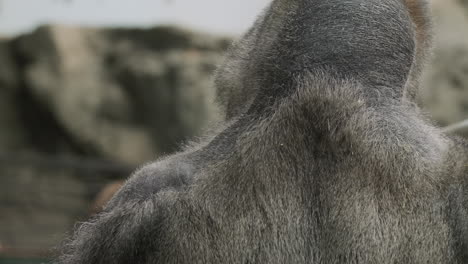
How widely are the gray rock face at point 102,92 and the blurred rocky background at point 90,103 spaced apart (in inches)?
0.6

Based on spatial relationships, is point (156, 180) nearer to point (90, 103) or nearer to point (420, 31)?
point (420, 31)

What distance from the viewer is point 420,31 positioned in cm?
280

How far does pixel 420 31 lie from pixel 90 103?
11.0m

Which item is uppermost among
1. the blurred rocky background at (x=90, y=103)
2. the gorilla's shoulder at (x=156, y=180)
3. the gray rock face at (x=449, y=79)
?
the gorilla's shoulder at (x=156, y=180)

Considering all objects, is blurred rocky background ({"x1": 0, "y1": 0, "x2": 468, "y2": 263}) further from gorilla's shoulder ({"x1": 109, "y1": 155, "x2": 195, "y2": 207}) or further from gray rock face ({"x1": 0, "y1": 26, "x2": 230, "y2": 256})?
gorilla's shoulder ({"x1": 109, "y1": 155, "x2": 195, "y2": 207})

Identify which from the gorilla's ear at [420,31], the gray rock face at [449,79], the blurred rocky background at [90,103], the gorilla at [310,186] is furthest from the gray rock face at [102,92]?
the gorilla at [310,186]

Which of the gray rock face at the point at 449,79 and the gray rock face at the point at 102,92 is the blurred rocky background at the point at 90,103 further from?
the gray rock face at the point at 449,79

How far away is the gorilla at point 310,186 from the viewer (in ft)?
6.52

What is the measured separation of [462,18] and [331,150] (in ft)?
35.0

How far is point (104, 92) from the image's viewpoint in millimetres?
13508

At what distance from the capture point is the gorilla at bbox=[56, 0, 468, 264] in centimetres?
199

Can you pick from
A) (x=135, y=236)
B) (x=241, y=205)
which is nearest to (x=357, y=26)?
(x=241, y=205)

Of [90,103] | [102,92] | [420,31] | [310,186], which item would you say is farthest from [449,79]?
[310,186]

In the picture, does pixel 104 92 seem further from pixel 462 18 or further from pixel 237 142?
pixel 237 142
